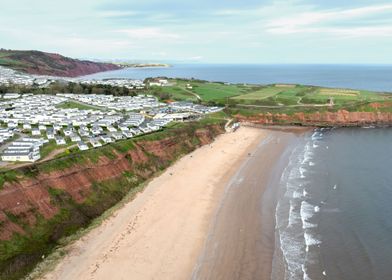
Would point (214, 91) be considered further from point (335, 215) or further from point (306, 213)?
point (335, 215)

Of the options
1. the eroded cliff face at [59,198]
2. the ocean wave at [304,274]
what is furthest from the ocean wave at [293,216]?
the eroded cliff face at [59,198]

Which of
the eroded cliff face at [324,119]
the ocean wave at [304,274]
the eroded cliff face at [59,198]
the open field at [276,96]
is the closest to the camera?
the ocean wave at [304,274]

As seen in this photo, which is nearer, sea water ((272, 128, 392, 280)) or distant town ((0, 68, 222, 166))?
sea water ((272, 128, 392, 280))

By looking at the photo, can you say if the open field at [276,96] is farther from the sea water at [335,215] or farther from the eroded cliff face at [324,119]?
the sea water at [335,215]

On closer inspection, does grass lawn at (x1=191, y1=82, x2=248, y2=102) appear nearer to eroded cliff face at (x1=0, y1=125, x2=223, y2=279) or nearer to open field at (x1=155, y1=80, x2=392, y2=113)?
open field at (x1=155, y1=80, x2=392, y2=113)

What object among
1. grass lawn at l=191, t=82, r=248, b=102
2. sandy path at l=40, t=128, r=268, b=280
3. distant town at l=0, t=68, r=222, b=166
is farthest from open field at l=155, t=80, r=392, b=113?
sandy path at l=40, t=128, r=268, b=280

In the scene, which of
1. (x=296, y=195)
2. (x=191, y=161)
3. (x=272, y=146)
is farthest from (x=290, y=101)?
(x=296, y=195)

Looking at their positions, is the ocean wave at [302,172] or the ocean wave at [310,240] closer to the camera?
the ocean wave at [310,240]
